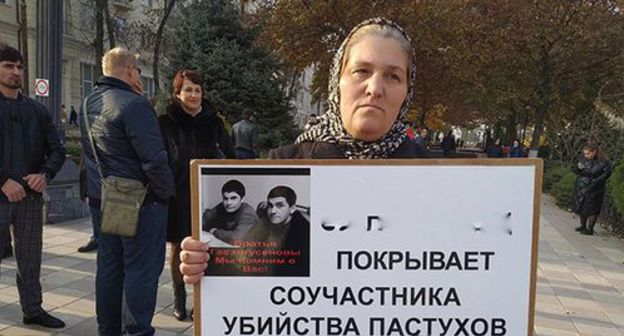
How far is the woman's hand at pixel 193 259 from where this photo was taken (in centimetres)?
147

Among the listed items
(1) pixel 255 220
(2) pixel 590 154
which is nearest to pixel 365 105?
(1) pixel 255 220

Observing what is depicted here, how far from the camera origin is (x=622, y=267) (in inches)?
278

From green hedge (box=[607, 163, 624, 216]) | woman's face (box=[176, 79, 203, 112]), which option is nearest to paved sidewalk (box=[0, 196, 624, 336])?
green hedge (box=[607, 163, 624, 216])

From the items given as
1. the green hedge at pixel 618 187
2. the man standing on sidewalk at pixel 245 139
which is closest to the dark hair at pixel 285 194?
the green hedge at pixel 618 187

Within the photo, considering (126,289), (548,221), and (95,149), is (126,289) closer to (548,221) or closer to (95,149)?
(95,149)

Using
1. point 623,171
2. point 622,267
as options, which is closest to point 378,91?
point 622,267

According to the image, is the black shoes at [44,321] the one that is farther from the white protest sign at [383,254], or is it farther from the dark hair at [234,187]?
the dark hair at [234,187]

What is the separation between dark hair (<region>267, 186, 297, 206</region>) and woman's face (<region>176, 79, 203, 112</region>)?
253 cm

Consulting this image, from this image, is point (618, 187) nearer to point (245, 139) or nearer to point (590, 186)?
point (590, 186)

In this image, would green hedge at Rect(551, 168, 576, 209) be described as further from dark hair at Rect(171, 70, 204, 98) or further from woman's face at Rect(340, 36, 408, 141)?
woman's face at Rect(340, 36, 408, 141)

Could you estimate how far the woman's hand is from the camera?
147 centimetres

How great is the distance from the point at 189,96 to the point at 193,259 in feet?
8.30

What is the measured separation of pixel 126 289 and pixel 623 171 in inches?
339

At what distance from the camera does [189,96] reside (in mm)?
3799
